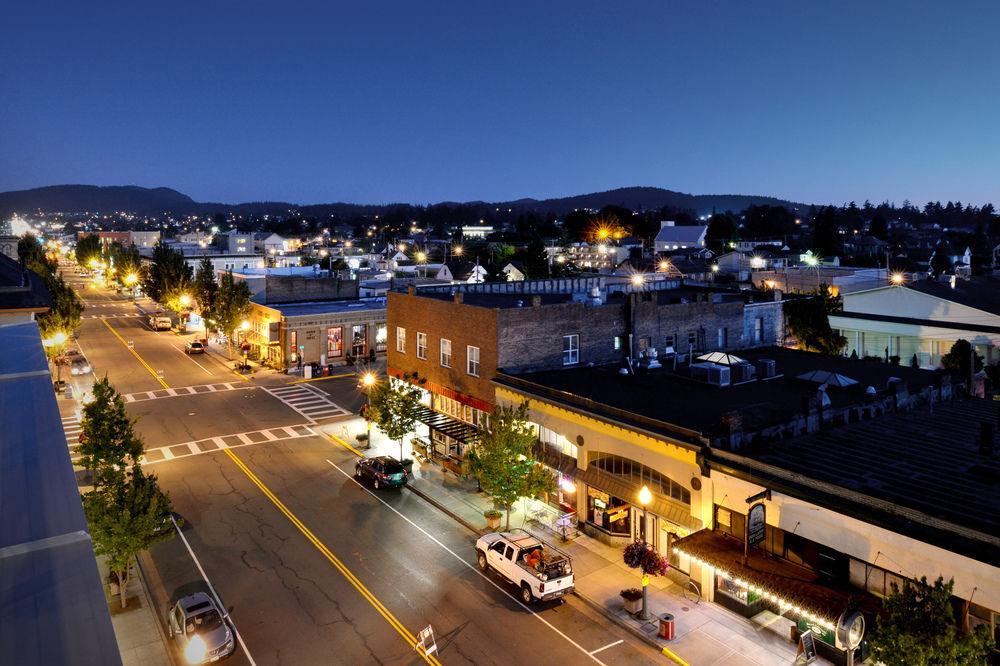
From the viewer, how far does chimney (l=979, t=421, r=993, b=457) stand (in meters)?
21.9

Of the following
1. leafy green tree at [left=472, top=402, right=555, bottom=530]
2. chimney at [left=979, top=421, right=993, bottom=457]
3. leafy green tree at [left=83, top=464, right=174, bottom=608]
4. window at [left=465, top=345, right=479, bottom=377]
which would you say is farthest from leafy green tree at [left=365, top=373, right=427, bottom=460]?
chimney at [left=979, top=421, right=993, bottom=457]

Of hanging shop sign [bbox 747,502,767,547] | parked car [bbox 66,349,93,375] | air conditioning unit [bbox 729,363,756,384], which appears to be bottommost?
parked car [bbox 66,349,93,375]

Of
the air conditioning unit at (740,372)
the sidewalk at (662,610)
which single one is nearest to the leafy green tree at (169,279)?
the sidewalk at (662,610)

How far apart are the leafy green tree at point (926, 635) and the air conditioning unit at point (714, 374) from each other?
17402 mm

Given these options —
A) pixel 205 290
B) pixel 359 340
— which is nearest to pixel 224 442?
pixel 359 340

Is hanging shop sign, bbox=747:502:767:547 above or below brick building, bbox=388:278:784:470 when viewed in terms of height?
below

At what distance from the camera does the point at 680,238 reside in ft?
568

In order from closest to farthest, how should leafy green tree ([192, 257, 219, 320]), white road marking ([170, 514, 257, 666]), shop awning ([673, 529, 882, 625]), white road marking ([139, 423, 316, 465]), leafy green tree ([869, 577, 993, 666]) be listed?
leafy green tree ([869, 577, 993, 666]), shop awning ([673, 529, 882, 625]), white road marking ([170, 514, 257, 666]), white road marking ([139, 423, 316, 465]), leafy green tree ([192, 257, 219, 320])

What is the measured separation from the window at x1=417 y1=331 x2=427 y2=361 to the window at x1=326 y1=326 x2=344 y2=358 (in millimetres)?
26993

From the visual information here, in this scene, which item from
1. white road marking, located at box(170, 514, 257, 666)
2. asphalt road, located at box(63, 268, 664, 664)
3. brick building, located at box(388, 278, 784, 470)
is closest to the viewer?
white road marking, located at box(170, 514, 257, 666)

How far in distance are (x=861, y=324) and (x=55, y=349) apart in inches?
2682

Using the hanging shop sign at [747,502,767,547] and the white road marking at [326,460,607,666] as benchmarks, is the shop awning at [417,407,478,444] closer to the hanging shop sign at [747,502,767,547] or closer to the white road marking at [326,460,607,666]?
the white road marking at [326,460,607,666]

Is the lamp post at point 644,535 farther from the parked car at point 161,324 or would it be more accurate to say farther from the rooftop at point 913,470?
the parked car at point 161,324

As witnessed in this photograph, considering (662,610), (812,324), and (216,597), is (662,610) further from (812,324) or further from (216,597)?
(812,324)
